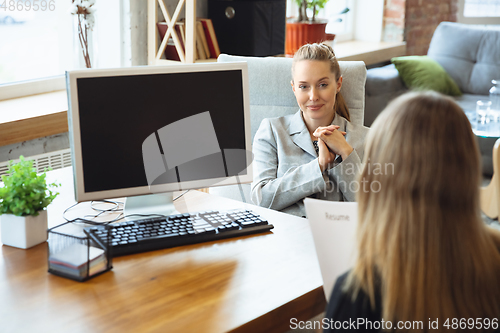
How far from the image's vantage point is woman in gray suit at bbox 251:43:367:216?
5.84ft

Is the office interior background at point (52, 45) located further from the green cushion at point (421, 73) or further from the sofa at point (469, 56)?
the sofa at point (469, 56)

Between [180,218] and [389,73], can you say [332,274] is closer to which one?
Result: [180,218]

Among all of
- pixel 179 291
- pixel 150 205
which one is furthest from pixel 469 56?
pixel 179 291

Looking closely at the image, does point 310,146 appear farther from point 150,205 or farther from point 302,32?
point 302,32

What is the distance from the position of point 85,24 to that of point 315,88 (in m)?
1.35

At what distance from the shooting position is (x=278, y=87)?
2.17m

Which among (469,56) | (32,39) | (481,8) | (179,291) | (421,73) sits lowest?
(179,291)

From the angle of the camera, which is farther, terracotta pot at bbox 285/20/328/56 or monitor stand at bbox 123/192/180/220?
terracotta pot at bbox 285/20/328/56

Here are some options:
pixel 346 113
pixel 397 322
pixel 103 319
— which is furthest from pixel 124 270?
pixel 346 113

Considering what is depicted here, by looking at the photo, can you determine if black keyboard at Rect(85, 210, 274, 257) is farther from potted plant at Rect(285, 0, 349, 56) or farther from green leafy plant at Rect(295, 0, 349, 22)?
green leafy plant at Rect(295, 0, 349, 22)

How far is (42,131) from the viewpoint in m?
2.26

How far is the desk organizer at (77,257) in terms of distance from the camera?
43.5 inches

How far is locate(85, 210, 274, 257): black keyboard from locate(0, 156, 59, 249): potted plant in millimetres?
123

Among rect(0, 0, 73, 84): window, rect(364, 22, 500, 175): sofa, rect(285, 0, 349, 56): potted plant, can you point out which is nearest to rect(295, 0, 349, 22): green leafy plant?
rect(285, 0, 349, 56): potted plant
